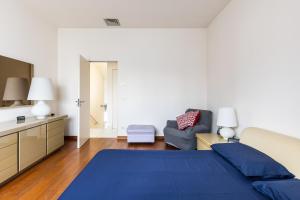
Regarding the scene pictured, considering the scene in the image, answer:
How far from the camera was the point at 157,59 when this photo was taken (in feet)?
16.0

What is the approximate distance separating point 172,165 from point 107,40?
3925 mm

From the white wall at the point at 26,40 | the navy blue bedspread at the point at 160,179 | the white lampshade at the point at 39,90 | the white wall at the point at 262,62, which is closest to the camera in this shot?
the navy blue bedspread at the point at 160,179

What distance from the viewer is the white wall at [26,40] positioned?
3.08 m

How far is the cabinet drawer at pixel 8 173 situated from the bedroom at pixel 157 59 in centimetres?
12

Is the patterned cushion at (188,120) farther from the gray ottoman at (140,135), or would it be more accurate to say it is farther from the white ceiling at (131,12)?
the white ceiling at (131,12)

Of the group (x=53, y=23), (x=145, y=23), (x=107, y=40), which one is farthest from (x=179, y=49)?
(x=53, y=23)

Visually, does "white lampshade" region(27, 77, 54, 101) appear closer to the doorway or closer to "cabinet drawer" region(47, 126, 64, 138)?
"cabinet drawer" region(47, 126, 64, 138)

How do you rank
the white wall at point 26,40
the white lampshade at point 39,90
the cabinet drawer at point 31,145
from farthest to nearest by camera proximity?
the white lampshade at point 39,90 < the white wall at point 26,40 < the cabinet drawer at point 31,145

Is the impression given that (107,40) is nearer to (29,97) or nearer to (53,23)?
(53,23)

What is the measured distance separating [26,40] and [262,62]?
396 cm

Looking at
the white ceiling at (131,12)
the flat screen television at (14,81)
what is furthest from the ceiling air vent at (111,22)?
the flat screen television at (14,81)

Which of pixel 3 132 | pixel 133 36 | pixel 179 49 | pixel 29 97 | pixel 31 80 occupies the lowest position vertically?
pixel 3 132

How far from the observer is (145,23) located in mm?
4516

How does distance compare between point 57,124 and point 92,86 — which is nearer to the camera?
point 57,124
